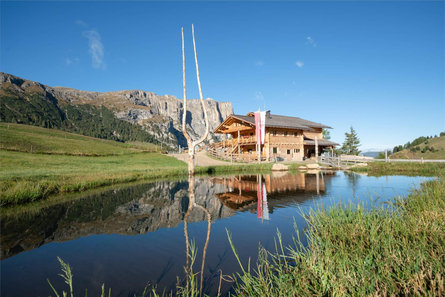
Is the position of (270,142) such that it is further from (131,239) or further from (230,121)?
(131,239)

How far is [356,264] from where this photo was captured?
3174 millimetres

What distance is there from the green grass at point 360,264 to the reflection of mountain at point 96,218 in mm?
4911

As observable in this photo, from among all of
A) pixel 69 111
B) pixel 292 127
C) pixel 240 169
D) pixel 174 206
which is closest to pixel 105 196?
pixel 174 206

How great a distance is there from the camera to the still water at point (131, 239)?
4414mm

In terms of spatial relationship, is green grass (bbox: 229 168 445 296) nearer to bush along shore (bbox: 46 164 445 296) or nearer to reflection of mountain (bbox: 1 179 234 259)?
bush along shore (bbox: 46 164 445 296)

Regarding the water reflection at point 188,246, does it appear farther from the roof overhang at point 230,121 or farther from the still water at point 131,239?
the roof overhang at point 230,121

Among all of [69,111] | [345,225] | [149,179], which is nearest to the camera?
[345,225]

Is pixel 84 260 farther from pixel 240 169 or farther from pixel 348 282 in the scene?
pixel 240 169

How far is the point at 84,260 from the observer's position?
5.32 meters

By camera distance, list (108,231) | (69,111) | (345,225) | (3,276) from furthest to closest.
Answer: (69,111) → (108,231) → (345,225) → (3,276)

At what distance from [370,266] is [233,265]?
260cm

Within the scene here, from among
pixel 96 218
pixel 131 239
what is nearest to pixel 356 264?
pixel 131 239

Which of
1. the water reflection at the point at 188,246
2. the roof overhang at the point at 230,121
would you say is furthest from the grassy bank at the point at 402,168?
the water reflection at the point at 188,246

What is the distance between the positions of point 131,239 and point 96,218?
10.0 feet
